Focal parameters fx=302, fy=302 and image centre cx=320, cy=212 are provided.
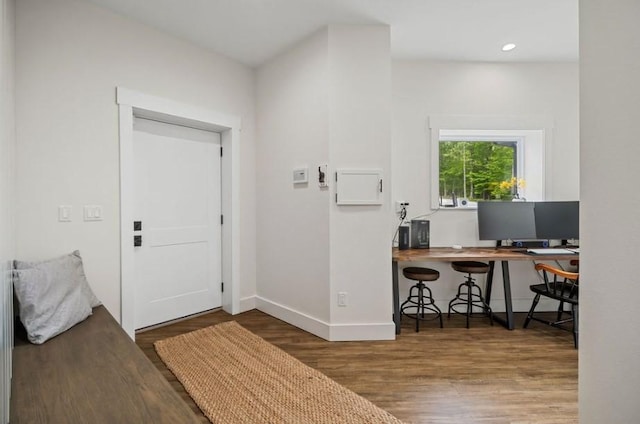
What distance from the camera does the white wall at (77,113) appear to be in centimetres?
207

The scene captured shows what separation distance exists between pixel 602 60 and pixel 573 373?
89.3 inches

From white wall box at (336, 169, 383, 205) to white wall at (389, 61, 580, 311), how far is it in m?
0.77

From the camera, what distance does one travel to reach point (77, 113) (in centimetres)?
227

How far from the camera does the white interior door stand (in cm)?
284

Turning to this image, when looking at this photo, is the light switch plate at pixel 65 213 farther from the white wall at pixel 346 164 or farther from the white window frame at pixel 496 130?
the white window frame at pixel 496 130

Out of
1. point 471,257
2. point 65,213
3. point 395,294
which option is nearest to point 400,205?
point 471,257

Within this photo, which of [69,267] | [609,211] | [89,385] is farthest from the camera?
[69,267]

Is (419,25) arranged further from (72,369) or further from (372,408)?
(72,369)

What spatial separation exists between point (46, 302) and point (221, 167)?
2017 millimetres

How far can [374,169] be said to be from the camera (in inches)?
107

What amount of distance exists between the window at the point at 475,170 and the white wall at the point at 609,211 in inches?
102

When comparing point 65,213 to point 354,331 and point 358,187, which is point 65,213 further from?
point 354,331

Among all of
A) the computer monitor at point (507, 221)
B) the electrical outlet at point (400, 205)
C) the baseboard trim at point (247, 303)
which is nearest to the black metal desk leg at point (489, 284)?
the computer monitor at point (507, 221)

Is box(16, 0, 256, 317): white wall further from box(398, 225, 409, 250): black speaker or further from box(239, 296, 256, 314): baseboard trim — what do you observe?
box(398, 225, 409, 250): black speaker
